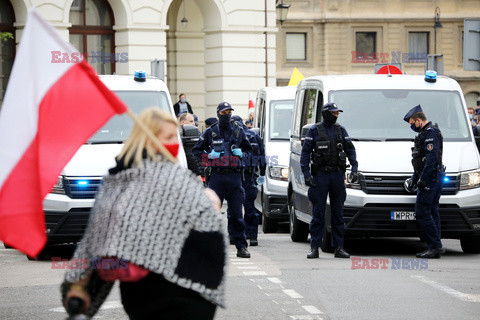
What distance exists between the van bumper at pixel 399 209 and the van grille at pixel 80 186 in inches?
117

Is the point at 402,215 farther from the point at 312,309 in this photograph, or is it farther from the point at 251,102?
the point at 251,102

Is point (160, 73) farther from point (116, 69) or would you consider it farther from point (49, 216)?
point (49, 216)

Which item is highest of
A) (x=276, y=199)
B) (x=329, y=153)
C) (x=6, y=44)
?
(x=6, y=44)

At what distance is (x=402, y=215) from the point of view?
45.5 ft

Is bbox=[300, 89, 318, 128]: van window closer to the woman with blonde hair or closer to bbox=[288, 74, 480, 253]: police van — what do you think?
bbox=[288, 74, 480, 253]: police van

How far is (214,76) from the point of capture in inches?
1310

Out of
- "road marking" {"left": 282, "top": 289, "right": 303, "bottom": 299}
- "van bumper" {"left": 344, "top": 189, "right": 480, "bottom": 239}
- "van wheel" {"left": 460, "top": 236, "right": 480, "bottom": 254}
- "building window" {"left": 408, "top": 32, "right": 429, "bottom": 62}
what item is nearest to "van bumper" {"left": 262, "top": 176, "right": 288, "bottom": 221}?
"van wheel" {"left": 460, "top": 236, "right": 480, "bottom": 254}

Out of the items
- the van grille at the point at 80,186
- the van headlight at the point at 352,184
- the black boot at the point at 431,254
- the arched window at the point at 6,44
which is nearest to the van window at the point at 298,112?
the van headlight at the point at 352,184

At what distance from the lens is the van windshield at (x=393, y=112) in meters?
14.5

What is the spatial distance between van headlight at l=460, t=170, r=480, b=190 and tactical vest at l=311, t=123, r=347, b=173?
1.49 meters

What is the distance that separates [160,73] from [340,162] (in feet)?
46.9

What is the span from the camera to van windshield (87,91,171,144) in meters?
14.4

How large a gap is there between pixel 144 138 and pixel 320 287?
6.09m

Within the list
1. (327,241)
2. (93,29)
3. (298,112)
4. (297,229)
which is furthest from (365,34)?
(327,241)
